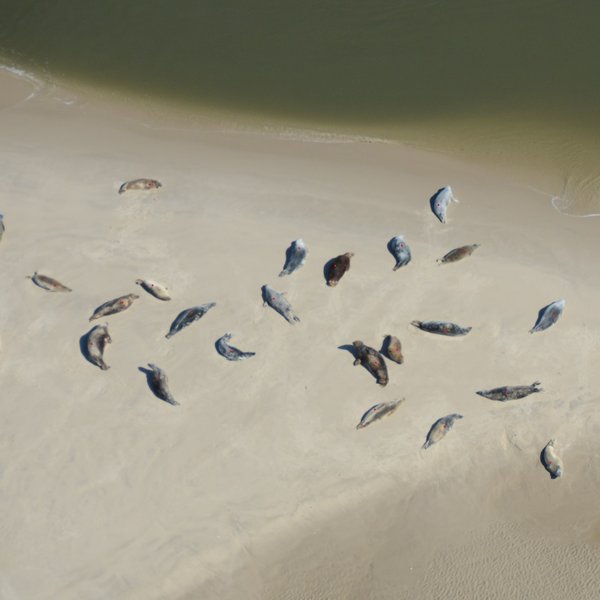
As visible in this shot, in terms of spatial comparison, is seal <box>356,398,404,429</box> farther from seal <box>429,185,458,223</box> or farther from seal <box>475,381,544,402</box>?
seal <box>429,185,458,223</box>

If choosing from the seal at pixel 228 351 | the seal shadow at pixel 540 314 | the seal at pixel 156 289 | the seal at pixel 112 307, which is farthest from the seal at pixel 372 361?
the seal at pixel 112 307

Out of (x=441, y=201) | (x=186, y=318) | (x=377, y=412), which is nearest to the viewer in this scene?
(x=377, y=412)

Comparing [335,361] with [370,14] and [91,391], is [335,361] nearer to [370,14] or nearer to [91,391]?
[91,391]

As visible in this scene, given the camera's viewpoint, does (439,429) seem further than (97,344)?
No

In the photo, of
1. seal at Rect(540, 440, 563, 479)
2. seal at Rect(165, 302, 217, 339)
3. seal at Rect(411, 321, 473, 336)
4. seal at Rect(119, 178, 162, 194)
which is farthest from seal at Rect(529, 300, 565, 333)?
seal at Rect(119, 178, 162, 194)

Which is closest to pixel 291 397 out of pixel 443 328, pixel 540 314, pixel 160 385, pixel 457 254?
pixel 160 385

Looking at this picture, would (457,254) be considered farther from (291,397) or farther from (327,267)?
(291,397)

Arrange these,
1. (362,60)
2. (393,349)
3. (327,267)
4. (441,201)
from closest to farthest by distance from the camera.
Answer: (393,349), (327,267), (441,201), (362,60)
